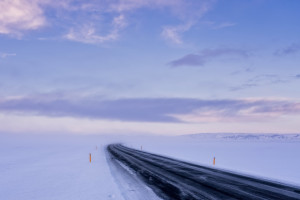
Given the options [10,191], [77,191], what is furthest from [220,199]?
[10,191]

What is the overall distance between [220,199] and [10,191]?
8.82 metres

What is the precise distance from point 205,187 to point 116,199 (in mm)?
4161

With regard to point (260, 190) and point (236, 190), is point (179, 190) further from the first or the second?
point (260, 190)

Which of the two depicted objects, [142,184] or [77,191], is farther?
[142,184]

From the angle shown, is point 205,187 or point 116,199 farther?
→ point 205,187

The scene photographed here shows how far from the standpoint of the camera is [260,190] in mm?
9766

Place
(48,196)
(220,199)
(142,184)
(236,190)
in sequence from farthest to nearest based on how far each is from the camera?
1. (142,184)
2. (236,190)
3. (48,196)
4. (220,199)

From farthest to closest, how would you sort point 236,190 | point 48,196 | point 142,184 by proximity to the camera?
point 142,184
point 236,190
point 48,196

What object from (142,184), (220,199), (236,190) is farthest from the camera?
(142,184)

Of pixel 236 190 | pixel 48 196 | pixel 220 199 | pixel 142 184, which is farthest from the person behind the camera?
pixel 142 184

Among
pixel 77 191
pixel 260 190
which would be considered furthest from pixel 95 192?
pixel 260 190

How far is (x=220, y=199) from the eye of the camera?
26.3 feet

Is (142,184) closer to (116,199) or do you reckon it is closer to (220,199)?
(116,199)

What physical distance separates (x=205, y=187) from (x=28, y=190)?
7.80m
